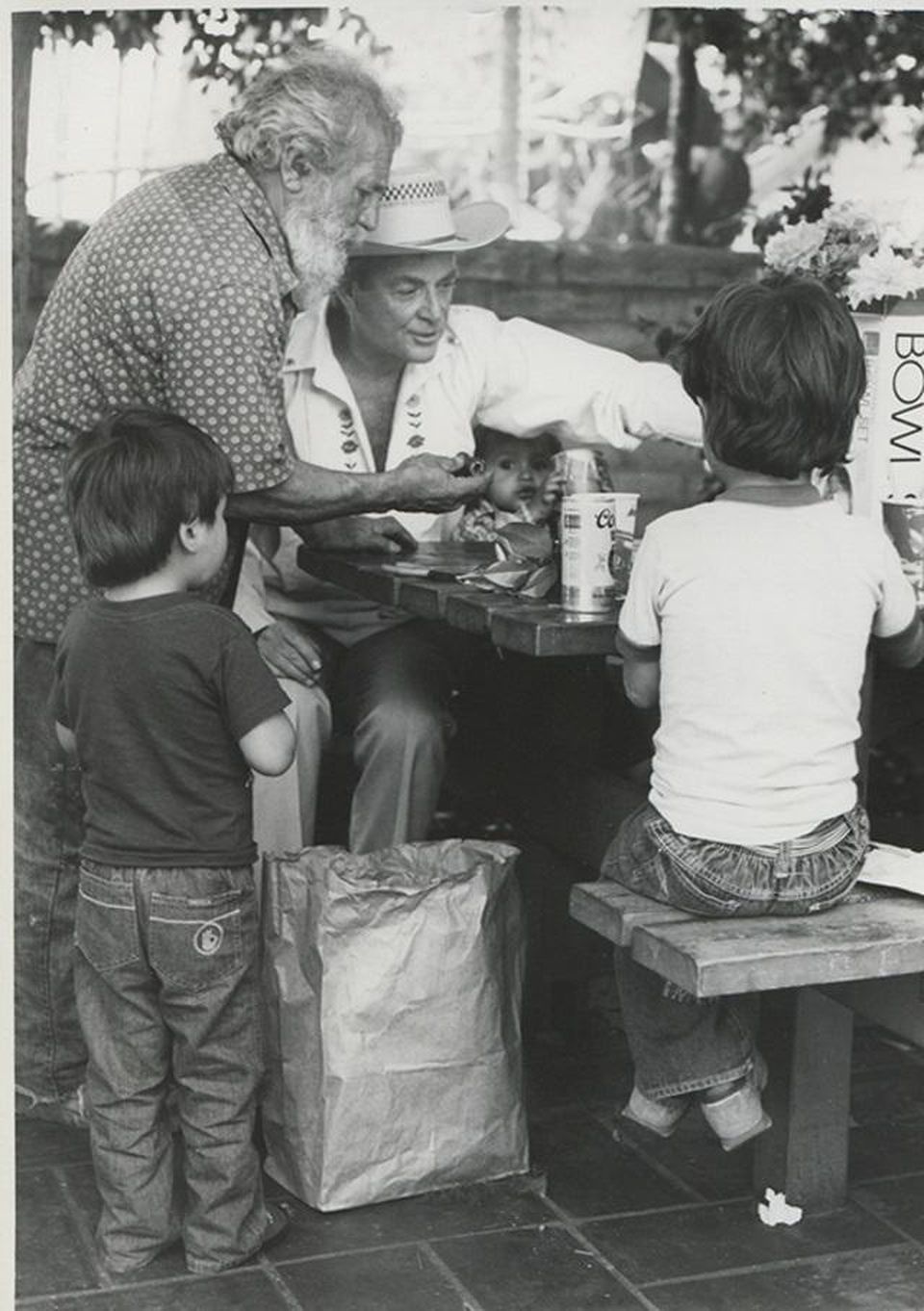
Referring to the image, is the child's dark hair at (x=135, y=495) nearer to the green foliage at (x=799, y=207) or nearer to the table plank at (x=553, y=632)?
the table plank at (x=553, y=632)

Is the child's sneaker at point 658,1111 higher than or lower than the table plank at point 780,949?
lower

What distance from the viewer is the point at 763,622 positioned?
2391 mm

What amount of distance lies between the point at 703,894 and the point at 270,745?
23.6 inches

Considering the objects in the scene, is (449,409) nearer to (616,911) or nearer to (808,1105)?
(616,911)

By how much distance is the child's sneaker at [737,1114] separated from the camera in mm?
2506

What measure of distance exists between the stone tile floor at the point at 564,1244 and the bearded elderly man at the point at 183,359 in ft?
1.21

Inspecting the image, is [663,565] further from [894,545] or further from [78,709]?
[78,709]

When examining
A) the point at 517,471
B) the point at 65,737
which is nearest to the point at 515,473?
the point at 517,471

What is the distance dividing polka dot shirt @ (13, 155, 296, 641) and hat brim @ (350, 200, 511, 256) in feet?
1.98

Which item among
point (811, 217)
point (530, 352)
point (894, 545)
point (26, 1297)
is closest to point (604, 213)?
point (811, 217)

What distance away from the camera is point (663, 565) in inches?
95.8

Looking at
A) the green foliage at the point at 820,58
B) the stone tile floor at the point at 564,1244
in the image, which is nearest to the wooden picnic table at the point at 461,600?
the stone tile floor at the point at 564,1244

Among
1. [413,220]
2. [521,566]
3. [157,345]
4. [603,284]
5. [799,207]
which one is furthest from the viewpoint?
[603,284]

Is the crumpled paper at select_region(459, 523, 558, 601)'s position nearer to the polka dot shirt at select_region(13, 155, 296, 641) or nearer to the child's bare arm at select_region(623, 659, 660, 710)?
the child's bare arm at select_region(623, 659, 660, 710)
